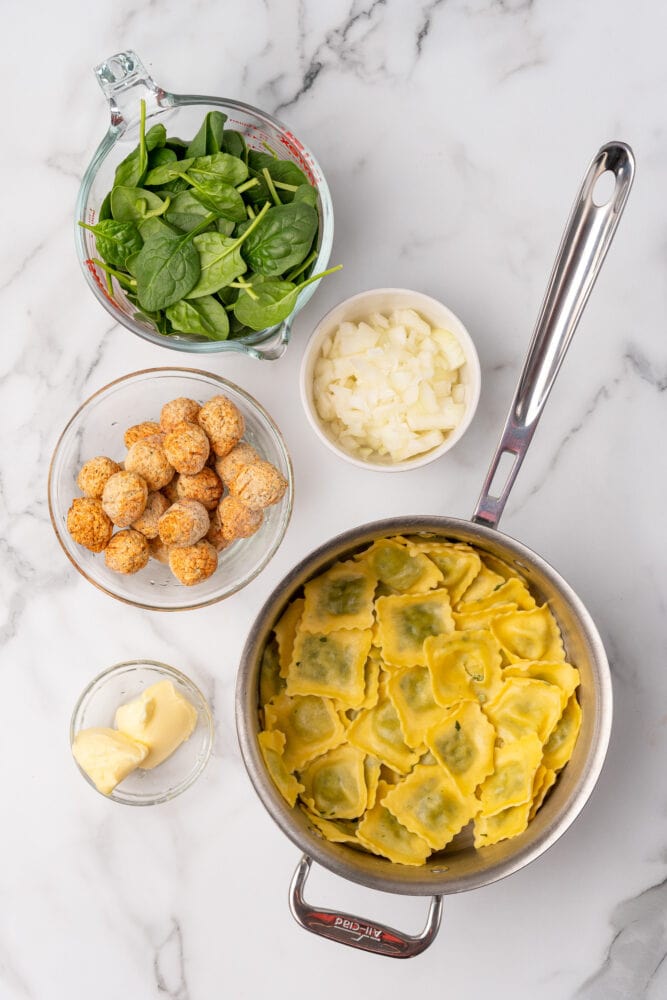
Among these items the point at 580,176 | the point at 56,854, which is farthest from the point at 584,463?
the point at 56,854

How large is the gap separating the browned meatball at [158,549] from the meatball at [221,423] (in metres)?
0.22

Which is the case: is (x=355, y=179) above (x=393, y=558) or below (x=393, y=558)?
above

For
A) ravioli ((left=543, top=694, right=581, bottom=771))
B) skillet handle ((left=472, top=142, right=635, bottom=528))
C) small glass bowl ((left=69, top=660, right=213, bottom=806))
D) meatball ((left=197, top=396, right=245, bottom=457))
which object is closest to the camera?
skillet handle ((left=472, top=142, right=635, bottom=528))

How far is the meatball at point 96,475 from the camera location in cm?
177

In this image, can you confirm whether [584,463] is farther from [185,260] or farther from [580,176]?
[185,260]

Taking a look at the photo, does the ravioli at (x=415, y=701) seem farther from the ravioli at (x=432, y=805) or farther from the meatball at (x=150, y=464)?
the meatball at (x=150, y=464)

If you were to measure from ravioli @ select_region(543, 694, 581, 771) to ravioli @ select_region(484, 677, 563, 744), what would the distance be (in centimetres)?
2

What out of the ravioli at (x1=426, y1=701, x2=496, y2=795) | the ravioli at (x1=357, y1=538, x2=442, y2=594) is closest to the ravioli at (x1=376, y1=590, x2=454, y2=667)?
the ravioli at (x1=357, y1=538, x2=442, y2=594)

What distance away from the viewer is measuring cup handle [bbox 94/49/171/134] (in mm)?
1718

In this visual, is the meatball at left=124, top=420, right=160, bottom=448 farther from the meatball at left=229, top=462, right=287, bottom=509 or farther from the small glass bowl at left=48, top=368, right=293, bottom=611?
the meatball at left=229, top=462, right=287, bottom=509

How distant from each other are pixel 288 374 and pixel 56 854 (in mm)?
1175

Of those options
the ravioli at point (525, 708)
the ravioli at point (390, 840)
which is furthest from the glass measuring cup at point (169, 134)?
the ravioli at point (390, 840)

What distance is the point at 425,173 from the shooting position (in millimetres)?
1916

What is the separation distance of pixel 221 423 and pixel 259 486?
16 centimetres
